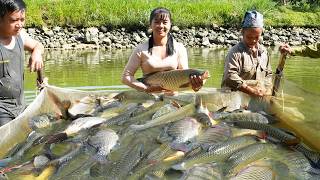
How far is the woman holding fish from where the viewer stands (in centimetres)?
566

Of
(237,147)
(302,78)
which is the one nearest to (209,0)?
(302,78)

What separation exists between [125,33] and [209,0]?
22.3 feet

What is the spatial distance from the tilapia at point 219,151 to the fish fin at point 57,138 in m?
1.26

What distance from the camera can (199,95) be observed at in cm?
510

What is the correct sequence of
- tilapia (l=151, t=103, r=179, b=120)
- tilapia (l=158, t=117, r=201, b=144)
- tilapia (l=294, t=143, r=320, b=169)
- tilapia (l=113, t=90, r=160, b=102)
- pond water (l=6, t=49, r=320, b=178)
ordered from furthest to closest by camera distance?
pond water (l=6, t=49, r=320, b=178) → tilapia (l=113, t=90, r=160, b=102) → tilapia (l=151, t=103, r=179, b=120) → tilapia (l=158, t=117, r=201, b=144) → tilapia (l=294, t=143, r=320, b=169)

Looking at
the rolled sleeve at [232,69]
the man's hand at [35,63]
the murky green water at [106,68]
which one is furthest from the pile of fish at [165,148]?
the murky green water at [106,68]

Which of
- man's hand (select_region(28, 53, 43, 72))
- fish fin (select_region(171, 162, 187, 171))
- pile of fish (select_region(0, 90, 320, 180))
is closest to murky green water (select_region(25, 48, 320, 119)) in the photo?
man's hand (select_region(28, 53, 43, 72))

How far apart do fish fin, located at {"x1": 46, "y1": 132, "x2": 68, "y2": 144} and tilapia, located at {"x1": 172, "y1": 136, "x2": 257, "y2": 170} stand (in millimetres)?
1265

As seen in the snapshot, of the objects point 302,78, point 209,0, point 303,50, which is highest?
point 209,0

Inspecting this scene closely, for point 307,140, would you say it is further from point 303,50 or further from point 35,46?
point 35,46

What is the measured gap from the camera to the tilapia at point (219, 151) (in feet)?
11.5

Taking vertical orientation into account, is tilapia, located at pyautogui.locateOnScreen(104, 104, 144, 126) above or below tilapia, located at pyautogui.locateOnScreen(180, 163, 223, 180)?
above

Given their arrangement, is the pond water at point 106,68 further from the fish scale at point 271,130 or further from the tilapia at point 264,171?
the tilapia at point 264,171

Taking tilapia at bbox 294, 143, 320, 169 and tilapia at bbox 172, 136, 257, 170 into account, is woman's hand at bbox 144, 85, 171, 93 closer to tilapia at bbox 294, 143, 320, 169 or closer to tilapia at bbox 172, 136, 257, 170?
tilapia at bbox 172, 136, 257, 170
